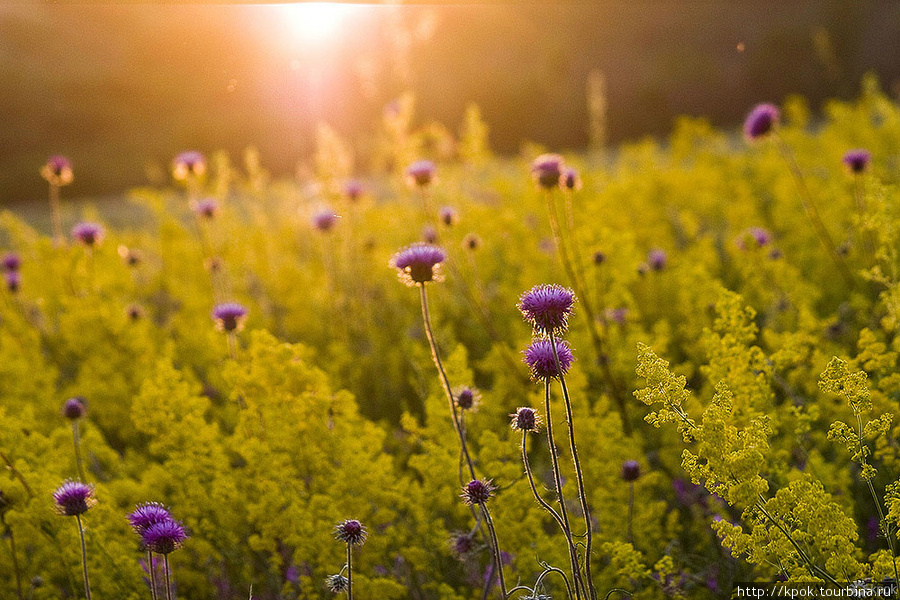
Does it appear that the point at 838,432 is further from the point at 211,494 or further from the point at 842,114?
the point at 842,114

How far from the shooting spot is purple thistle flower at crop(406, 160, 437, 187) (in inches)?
152

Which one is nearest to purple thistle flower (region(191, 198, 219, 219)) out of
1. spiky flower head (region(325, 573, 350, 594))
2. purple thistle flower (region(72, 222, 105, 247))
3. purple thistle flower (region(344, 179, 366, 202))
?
purple thistle flower (region(72, 222, 105, 247))

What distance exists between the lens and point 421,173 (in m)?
3.89

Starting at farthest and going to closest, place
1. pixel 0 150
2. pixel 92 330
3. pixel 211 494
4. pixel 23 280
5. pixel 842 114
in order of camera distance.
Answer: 1. pixel 0 150
2. pixel 842 114
3. pixel 23 280
4. pixel 92 330
5. pixel 211 494

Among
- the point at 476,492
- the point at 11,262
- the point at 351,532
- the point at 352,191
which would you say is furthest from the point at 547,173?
the point at 11,262

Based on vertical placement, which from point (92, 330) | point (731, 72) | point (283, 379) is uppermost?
point (731, 72)

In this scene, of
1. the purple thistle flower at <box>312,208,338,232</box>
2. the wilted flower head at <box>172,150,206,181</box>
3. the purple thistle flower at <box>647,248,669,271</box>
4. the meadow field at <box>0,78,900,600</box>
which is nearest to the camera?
the meadow field at <box>0,78,900,600</box>

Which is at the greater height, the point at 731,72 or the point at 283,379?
the point at 731,72

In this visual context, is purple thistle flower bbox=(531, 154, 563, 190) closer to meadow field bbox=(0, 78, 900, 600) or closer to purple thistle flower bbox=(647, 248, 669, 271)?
meadow field bbox=(0, 78, 900, 600)

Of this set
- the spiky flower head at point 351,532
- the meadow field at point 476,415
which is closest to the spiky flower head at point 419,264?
the meadow field at point 476,415

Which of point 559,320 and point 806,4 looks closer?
point 559,320

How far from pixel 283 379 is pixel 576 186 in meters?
1.70

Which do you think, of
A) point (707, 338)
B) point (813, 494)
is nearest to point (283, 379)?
point (707, 338)

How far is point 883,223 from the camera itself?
2.24 meters
